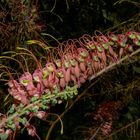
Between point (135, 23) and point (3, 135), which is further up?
point (135, 23)

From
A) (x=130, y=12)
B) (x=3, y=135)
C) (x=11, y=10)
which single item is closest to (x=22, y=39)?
(x=11, y=10)

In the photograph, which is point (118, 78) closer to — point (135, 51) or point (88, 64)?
point (135, 51)

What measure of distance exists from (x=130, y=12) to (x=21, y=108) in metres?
1.29

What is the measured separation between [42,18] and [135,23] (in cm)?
46

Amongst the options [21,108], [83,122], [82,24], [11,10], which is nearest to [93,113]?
[83,122]

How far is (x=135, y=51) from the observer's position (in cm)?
154

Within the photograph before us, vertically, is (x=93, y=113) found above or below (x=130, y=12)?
below

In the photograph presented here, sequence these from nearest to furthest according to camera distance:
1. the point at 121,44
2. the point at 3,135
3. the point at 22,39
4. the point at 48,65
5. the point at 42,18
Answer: the point at 3,135 → the point at 48,65 → the point at 121,44 → the point at 22,39 → the point at 42,18

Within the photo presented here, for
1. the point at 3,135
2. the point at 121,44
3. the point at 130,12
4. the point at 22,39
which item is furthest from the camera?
the point at 130,12

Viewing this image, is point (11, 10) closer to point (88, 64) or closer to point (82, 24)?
point (82, 24)

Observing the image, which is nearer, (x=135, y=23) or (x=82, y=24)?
(x=135, y=23)

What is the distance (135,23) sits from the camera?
1.95 meters

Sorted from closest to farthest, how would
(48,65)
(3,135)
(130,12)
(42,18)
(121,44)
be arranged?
(3,135) → (48,65) → (121,44) → (42,18) → (130,12)

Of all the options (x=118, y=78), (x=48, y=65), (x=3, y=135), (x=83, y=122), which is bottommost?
(x=83, y=122)
